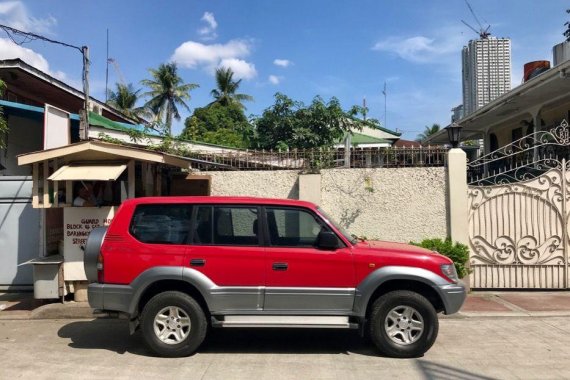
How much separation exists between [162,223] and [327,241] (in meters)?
1.96

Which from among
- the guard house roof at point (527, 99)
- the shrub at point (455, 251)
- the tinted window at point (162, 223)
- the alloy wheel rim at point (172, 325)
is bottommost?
the alloy wheel rim at point (172, 325)

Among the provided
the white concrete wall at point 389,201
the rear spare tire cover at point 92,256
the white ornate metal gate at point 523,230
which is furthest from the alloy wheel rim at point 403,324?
the white ornate metal gate at point 523,230

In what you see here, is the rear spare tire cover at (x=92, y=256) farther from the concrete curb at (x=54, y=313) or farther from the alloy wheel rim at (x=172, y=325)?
the concrete curb at (x=54, y=313)

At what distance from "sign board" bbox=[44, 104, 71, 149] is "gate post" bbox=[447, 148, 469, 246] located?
7.37m

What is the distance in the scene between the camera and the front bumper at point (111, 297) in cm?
579

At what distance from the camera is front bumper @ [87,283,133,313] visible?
579 cm

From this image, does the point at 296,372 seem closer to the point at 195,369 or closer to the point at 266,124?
the point at 195,369

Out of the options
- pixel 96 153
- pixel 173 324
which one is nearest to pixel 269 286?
pixel 173 324

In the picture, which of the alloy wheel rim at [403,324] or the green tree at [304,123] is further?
the green tree at [304,123]

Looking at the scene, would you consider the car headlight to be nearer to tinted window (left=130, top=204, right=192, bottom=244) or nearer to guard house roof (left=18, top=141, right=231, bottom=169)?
tinted window (left=130, top=204, right=192, bottom=244)

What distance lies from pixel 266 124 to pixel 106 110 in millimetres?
6337

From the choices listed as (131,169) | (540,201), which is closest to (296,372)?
(131,169)

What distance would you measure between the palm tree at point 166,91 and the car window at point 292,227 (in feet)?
132

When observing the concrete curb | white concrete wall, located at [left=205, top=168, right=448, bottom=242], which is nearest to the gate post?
white concrete wall, located at [left=205, top=168, right=448, bottom=242]
